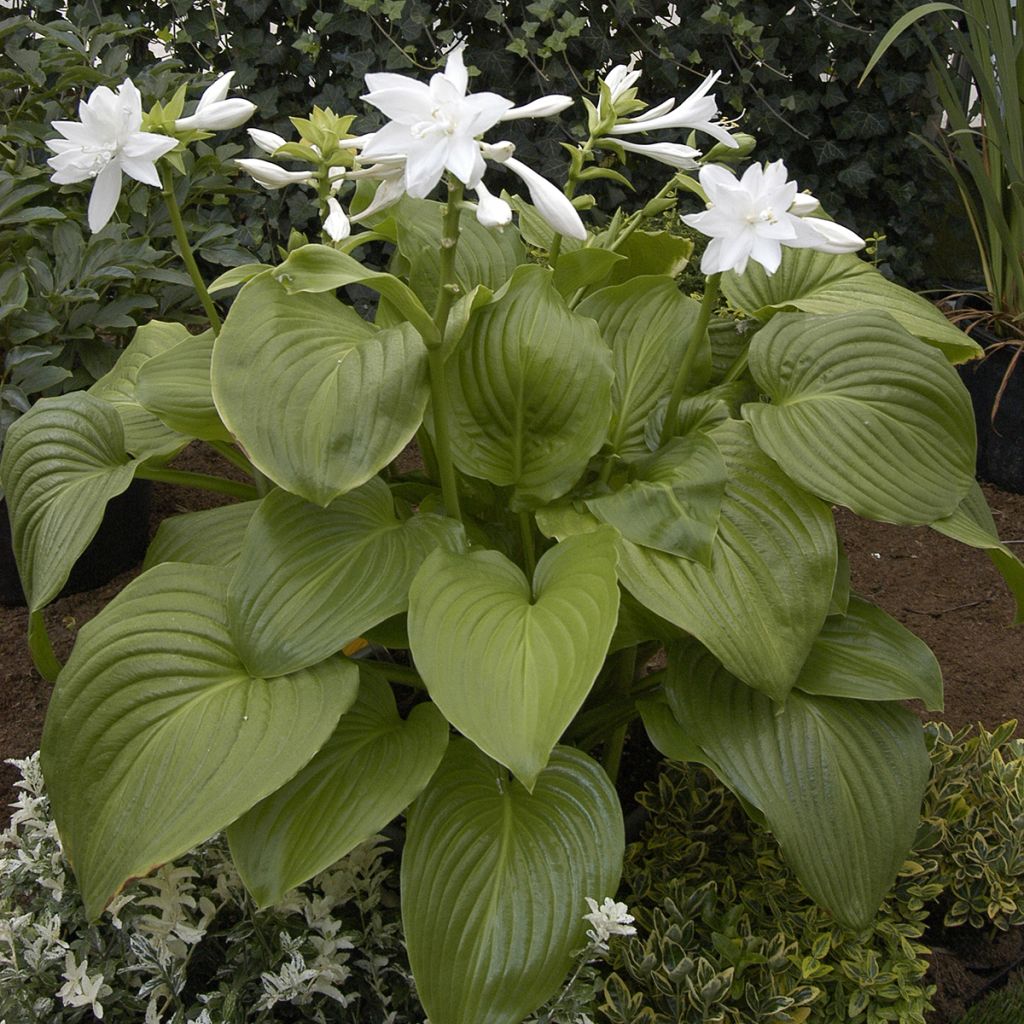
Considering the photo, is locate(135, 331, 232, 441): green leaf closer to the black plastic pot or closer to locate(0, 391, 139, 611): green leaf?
locate(0, 391, 139, 611): green leaf

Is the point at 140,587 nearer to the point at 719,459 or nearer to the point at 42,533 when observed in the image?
the point at 42,533

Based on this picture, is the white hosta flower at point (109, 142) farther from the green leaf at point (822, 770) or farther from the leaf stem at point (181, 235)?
the green leaf at point (822, 770)

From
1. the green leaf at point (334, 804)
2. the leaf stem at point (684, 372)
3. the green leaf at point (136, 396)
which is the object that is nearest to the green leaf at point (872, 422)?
the leaf stem at point (684, 372)

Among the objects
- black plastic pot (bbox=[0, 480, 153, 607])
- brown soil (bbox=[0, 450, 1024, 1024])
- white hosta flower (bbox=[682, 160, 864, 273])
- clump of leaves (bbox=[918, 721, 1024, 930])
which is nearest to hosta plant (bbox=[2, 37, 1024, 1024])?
white hosta flower (bbox=[682, 160, 864, 273])

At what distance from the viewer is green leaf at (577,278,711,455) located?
4.81ft

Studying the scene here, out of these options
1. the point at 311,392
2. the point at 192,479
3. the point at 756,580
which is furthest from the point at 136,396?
the point at 756,580

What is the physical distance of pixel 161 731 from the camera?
3.64 ft

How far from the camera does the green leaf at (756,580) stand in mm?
1141

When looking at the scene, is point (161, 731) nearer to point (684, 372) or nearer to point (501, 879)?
point (501, 879)

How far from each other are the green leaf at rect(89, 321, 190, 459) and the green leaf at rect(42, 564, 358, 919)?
292 millimetres

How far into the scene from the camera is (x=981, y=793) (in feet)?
5.23

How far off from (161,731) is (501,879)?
0.39 metres

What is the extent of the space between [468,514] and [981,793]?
878 mm

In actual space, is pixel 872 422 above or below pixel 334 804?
above
